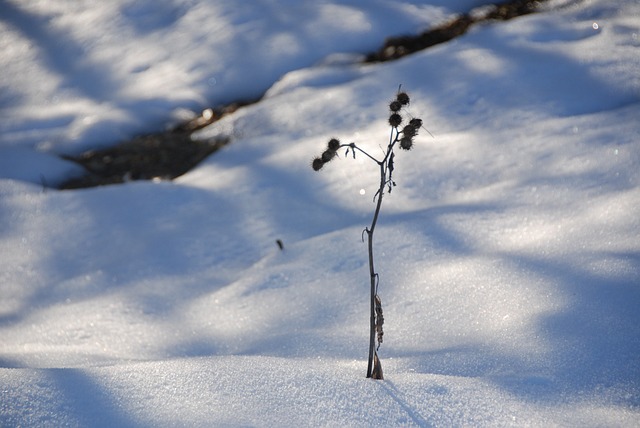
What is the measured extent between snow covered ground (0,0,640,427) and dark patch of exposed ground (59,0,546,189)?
15 centimetres

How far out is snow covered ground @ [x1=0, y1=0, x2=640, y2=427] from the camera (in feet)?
5.54

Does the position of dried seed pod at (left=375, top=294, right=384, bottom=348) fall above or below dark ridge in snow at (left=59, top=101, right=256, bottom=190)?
below

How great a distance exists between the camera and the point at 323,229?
321 cm

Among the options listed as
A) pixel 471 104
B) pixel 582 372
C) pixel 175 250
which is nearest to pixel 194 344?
pixel 175 250

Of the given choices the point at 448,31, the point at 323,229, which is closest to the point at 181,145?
the point at 323,229

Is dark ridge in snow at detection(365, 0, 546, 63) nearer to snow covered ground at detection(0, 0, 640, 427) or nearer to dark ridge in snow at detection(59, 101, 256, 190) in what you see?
snow covered ground at detection(0, 0, 640, 427)

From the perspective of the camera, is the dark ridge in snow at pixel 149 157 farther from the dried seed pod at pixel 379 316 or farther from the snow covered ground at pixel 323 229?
the dried seed pod at pixel 379 316

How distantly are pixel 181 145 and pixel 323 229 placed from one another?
1931 millimetres

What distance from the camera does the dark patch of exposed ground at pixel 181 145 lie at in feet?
14.5

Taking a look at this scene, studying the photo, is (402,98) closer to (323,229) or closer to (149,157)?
(323,229)

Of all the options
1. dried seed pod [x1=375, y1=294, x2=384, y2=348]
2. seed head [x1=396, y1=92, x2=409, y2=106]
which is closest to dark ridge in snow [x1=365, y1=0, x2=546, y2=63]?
seed head [x1=396, y1=92, x2=409, y2=106]

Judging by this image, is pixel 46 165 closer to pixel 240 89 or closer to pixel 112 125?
pixel 112 125

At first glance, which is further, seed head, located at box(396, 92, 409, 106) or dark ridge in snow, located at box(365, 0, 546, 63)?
dark ridge in snow, located at box(365, 0, 546, 63)

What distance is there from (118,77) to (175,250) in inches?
114
